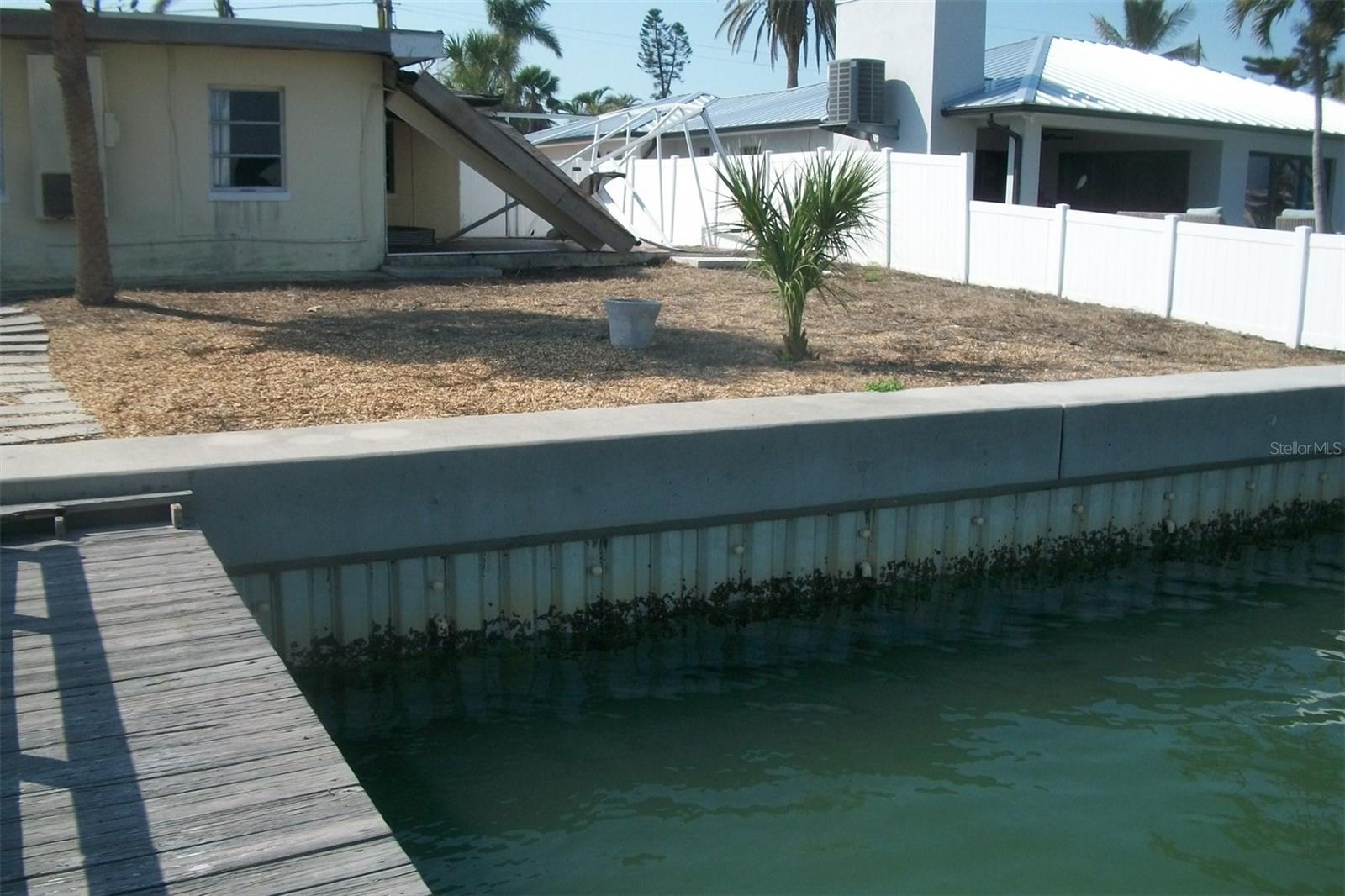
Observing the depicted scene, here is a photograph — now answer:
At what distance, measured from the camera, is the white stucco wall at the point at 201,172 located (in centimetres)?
1472

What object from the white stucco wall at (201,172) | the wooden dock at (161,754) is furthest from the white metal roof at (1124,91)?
the wooden dock at (161,754)

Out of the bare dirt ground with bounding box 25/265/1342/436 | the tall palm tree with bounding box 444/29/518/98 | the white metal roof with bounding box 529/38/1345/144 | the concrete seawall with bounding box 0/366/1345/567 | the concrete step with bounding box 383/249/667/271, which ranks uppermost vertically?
the tall palm tree with bounding box 444/29/518/98

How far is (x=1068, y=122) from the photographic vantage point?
2323cm

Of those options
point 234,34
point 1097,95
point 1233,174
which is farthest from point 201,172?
point 1233,174

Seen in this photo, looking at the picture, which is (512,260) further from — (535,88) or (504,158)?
(535,88)

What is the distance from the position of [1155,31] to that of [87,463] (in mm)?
64114

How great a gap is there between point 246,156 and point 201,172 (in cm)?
64

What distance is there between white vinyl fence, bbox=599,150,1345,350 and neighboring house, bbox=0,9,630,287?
4.54m

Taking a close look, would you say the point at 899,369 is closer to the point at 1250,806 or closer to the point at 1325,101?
the point at 1250,806

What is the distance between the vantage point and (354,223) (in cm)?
1636

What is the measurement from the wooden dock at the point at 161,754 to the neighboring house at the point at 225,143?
10.6 metres

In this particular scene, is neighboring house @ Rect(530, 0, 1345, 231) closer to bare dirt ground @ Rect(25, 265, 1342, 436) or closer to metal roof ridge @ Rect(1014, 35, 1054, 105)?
metal roof ridge @ Rect(1014, 35, 1054, 105)

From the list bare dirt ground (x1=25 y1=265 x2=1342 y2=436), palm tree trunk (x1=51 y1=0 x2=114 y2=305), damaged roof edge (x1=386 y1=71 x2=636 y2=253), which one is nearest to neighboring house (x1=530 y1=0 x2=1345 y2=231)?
damaged roof edge (x1=386 y1=71 x2=636 y2=253)

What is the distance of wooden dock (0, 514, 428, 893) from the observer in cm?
343
